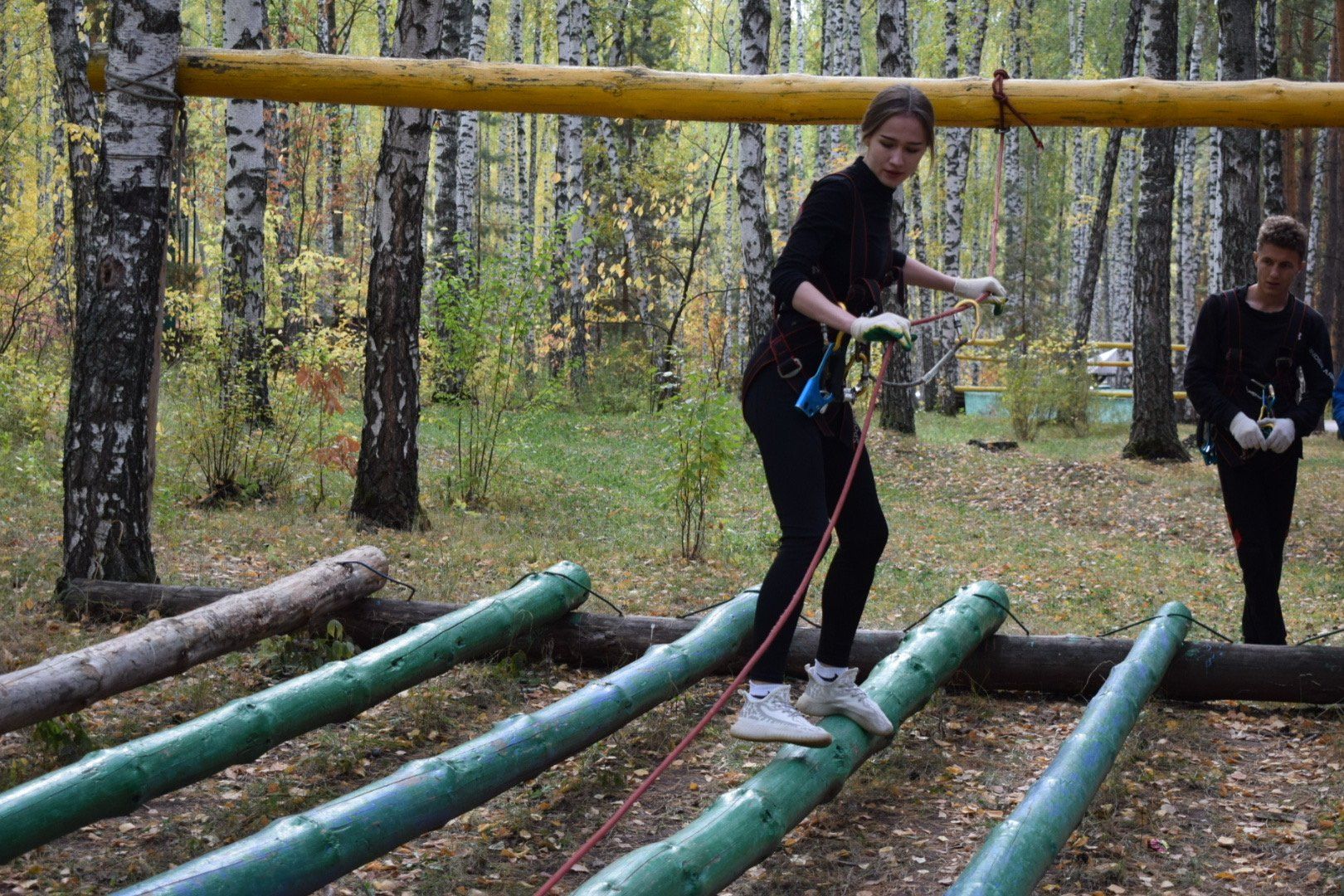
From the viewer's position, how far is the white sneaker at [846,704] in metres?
4.34

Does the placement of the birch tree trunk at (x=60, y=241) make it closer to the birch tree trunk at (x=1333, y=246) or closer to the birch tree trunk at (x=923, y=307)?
the birch tree trunk at (x=923, y=307)

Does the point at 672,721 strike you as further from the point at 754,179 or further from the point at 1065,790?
the point at 754,179

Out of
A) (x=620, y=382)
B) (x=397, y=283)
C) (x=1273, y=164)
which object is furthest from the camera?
(x=620, y=382)

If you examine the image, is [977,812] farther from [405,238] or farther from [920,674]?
[405,238]

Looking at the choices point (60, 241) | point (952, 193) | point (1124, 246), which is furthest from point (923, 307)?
point (60, 241)

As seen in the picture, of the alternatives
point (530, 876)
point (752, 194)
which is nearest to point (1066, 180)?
point (752, 194)

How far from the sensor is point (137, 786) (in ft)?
12.4

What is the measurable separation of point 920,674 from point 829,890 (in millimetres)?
1324

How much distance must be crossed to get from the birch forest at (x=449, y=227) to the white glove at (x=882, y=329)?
3249 millimetres

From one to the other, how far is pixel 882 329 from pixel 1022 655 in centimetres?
286

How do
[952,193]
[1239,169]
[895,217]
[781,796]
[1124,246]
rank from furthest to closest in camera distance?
1. [1124,246]
2. [952,193]
3. [895,217]
4. [1239,169]
5. [781,796]

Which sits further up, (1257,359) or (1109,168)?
(1109,168)

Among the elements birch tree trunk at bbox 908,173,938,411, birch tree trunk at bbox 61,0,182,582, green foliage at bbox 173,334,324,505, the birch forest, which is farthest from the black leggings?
birch tree trunk at bbox 908,173,938,411

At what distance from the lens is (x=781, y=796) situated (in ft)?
12.5
